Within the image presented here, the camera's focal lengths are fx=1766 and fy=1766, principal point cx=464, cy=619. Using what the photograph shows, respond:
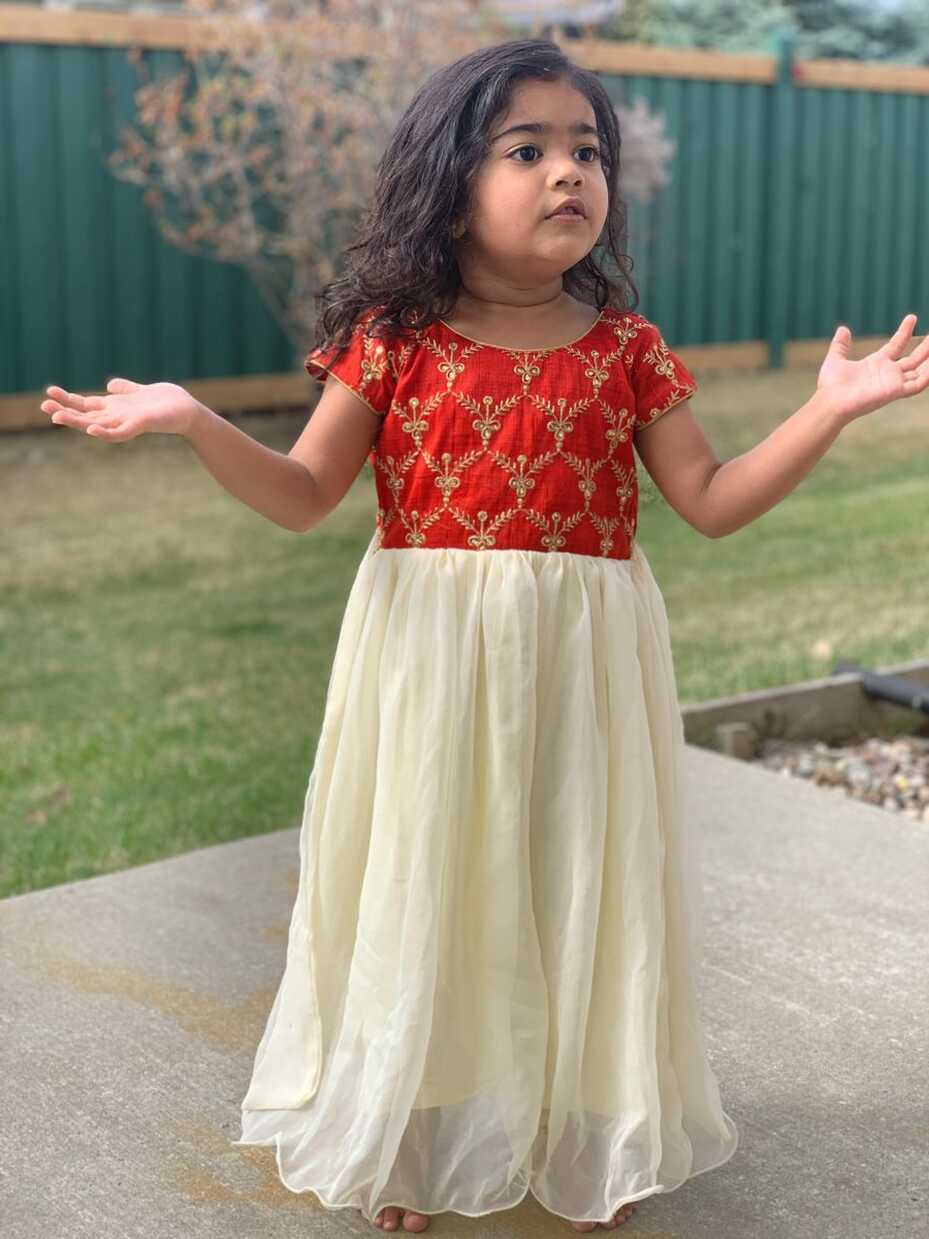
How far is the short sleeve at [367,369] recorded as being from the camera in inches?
91.1

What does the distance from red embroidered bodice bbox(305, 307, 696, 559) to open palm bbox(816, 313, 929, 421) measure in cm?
23

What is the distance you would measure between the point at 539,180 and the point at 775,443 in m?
0.45

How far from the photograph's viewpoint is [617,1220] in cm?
239

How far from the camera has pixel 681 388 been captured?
2369 millimetres

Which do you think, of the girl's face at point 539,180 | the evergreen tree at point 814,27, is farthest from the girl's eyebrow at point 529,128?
the evergreen tree at point 814,27

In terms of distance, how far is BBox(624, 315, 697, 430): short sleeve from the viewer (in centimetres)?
236

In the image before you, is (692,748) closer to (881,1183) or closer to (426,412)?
(881,1183)

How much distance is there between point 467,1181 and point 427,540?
0.86 metres

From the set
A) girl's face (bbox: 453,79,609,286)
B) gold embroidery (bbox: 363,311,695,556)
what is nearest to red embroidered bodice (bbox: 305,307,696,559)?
gold embroidery (bbox: 363,311,695,556)

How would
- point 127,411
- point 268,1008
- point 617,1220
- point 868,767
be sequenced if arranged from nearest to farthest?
point 127,411 → point 617,1220 → point 268,1008 → point 868,767

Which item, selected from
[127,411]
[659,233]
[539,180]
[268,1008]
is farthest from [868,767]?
[659,233]

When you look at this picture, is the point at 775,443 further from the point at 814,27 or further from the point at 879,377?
the point at 814,27

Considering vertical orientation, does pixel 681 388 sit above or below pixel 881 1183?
above

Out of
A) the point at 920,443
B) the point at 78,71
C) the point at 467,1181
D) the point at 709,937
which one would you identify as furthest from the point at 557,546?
the point at 920,443
